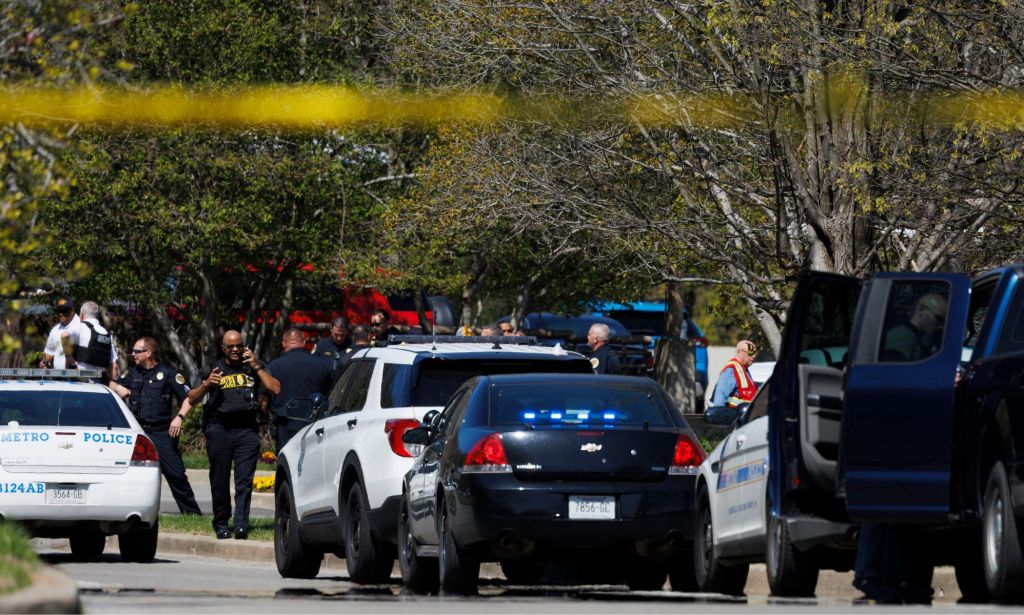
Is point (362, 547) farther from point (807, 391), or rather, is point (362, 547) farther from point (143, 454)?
point (807, 391)

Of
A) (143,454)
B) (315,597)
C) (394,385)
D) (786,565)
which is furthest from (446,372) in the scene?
(143,454)

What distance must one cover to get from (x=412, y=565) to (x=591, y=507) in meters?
1.78

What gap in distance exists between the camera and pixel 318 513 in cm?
1559

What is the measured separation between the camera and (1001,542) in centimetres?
1026

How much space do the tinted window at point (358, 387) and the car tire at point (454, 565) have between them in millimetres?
1988

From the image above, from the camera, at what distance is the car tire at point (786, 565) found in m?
12.1

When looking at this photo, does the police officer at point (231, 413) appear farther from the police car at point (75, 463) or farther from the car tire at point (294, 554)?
the car tire at point (294, 554)

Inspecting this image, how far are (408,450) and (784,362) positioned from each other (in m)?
3.76

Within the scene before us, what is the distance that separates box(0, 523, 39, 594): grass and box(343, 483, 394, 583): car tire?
354 centimetres

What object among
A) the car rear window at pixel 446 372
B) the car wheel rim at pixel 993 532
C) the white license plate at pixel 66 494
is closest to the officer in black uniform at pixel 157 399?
the white license plate at pixel 66 494

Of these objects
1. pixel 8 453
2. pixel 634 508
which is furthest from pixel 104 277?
pixel 634 508

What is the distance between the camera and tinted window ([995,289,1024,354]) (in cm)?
1046

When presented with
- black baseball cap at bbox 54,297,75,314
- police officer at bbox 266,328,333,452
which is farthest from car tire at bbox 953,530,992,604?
black baseball cap at bbox 54,297,75,314

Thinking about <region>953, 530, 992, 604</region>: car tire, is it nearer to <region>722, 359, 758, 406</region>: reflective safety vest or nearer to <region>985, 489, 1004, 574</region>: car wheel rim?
<region>985, 489, 1004, 574</region>: car wheel rim
